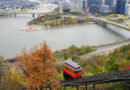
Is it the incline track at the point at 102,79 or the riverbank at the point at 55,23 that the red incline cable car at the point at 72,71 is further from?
the riverbank at the point at 55,23

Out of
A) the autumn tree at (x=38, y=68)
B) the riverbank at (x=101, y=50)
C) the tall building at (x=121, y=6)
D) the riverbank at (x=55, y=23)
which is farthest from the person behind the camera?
the tall building at (x=121, y=6)

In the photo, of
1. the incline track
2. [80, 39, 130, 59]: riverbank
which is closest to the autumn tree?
the incline track

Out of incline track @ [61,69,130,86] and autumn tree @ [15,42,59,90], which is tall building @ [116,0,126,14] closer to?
incline track @ [61,69,130,86]

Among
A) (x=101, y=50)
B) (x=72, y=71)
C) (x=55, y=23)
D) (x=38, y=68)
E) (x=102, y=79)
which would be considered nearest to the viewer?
(x=38, y=68)

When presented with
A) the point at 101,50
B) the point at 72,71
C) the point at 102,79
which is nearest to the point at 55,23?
the point at 101,50

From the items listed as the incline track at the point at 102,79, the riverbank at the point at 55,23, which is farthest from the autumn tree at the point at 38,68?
the riverbank at the point at 55,23

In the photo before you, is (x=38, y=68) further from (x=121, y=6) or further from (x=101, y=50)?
(x=121, y=6)

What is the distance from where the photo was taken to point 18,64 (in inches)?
131

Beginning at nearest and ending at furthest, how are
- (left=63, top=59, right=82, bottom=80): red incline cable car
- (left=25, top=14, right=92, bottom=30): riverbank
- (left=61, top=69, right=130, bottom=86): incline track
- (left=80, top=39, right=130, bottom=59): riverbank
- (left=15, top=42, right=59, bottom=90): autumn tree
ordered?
(left=15, top=42, right=59, bottom=90): autumn tree
(left=61, top=69, right=130, bottom=86): incline track
(left=63, top=59, right=82, bottom=80): red incline cable car
(left=80, top=39, right=130, bottom=59): riverbank
(left=25, top=14, right=92, bottom=30): riverbank

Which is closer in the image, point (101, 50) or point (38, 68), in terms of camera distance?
point (38, 68)

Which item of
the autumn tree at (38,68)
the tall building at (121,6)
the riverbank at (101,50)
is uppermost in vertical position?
the tall building at (121,6)

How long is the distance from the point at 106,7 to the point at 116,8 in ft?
8.38

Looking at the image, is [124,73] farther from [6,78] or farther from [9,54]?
[9,54]

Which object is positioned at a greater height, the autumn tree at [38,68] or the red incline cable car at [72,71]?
the autumn tree at [38,68]
